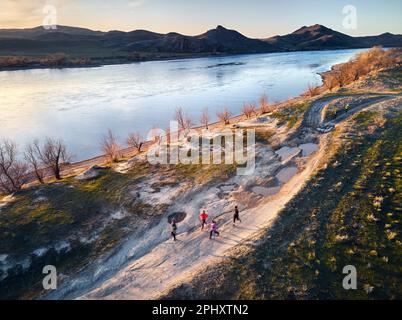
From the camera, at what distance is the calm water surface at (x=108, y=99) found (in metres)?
65.4

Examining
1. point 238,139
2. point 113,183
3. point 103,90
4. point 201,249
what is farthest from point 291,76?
point 201,249

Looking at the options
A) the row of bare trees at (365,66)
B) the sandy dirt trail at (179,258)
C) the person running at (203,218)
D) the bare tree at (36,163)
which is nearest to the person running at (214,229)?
the sandy dirt trail at (179,258)

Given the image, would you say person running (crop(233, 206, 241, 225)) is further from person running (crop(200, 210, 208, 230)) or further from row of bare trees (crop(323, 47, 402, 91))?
row of bare trees (crop(323, 47, 402, 91))

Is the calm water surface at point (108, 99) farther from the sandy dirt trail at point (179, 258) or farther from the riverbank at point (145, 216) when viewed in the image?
the sandy dirt trail at point (179, 258)

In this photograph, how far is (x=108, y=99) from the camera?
89875 mm

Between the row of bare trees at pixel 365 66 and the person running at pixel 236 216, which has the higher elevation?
the row of bare trees at pixel 365 66

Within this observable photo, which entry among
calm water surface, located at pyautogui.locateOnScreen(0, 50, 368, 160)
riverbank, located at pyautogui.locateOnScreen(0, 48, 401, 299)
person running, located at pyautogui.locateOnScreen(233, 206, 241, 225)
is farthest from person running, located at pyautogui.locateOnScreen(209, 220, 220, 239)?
calm water surface, located at pyautogui.locateOnScreen(0, 50, 368, 160)

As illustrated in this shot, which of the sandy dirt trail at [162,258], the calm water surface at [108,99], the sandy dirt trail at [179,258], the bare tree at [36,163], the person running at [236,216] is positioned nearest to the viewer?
the sandy dirt trail at [179,258]

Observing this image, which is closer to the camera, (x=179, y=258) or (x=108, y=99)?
(x=179, y=258)

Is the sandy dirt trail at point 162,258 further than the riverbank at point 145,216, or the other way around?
the riverbank at point 145,216

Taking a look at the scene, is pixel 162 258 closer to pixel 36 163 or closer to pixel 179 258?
pixel 179 258

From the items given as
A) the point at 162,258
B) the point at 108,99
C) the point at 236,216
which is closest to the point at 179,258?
the point at 162,258

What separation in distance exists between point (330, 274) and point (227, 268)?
6.62 metres

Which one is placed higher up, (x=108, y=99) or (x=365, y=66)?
(x=365, y=66)
